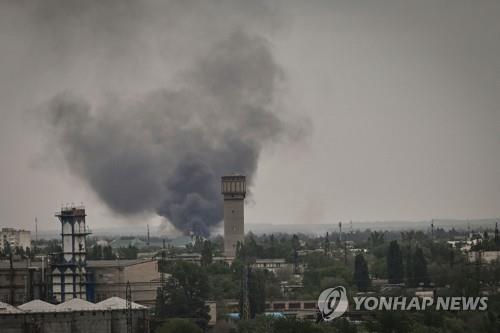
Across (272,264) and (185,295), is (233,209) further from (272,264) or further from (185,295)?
(185,295)

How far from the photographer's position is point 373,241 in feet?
Answer: 463

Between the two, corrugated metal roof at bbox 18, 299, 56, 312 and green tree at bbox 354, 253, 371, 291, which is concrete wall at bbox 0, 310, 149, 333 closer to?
corrugated metal roof at bbox 18, 299, 56, 312

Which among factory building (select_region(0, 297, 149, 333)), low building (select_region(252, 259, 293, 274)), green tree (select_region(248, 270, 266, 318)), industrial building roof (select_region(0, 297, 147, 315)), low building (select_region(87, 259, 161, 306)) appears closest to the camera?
factory building (select_region(0, 297, 149, 333))

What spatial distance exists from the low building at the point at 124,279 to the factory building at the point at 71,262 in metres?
1.82

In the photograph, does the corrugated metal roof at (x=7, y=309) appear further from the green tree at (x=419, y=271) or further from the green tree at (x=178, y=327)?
the green tree at (x=419, y=271)

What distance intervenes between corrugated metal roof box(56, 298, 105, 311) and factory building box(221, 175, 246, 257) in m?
69.0

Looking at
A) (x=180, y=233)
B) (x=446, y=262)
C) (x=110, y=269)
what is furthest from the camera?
(x=180, y=233)

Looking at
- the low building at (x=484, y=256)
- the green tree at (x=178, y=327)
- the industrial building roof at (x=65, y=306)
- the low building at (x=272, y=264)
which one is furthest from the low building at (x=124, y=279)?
the low building at (x=272, y=264)

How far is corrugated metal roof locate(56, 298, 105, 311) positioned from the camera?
56.6m

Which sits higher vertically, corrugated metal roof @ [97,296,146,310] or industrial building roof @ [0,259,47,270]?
industrial building roof @ [0,259,47,270]

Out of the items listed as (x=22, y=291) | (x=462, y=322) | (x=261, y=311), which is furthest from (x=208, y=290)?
(x=462, y=322)

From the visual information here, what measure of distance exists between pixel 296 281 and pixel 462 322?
123 feet

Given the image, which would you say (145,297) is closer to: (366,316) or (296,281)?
(366,316)

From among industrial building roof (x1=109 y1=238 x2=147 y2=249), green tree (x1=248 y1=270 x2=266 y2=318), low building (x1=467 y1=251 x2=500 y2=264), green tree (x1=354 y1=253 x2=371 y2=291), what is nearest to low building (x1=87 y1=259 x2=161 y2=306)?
green tree (x1=248 y1=270 x2=266 y2=318)
